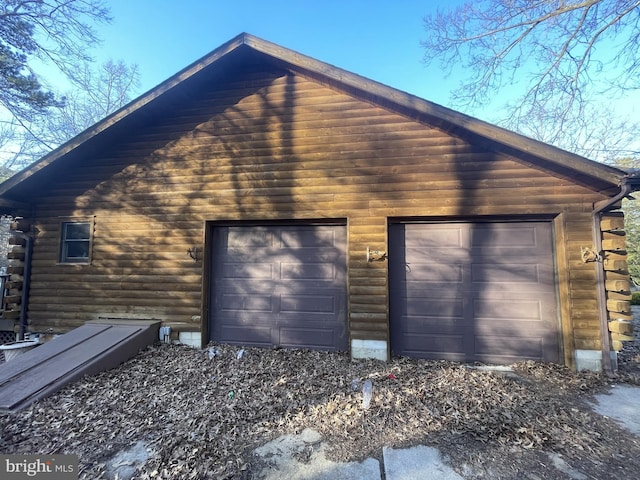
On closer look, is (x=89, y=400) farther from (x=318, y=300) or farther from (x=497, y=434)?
(x=497, y=434)

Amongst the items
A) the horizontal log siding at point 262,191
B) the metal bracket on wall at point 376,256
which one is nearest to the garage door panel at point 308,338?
the horizontal log siding at point 262,191

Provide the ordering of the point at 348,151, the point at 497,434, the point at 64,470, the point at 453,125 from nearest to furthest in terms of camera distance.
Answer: the point at 64,470 < the point at 497,434 < the point at 453,125 < the point at 348,151

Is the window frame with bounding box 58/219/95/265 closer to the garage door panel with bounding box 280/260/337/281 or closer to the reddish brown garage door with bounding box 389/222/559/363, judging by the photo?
the garage door panel with bounding box 280/260/337/281

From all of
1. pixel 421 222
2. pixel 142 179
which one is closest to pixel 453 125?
pixel 421 222

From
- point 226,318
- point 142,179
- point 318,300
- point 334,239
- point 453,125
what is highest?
point 453,125

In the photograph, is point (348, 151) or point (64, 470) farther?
point (348, 151)

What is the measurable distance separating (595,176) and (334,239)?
402cm

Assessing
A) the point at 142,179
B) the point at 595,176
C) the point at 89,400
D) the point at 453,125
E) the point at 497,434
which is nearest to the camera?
the point at 497,434

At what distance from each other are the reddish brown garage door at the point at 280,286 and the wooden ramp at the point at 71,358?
1.31 meters

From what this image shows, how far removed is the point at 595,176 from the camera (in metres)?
4.38

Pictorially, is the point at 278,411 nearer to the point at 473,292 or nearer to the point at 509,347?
the point at 473,292

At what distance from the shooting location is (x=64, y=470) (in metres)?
2.55

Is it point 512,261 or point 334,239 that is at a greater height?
point 334,239

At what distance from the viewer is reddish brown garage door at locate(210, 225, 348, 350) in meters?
5.43
